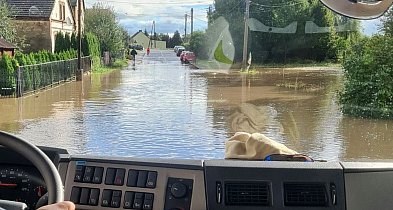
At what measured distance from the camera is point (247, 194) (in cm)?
129

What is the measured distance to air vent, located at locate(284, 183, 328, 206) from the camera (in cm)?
128

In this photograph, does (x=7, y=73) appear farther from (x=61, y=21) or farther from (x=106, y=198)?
Result: (x=106, y=198)

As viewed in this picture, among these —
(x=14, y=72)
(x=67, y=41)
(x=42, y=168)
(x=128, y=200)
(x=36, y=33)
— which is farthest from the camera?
(x=14, y=72)

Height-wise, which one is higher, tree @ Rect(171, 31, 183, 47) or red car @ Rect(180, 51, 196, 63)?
tree @ Rect(171, 31, 183, 47)

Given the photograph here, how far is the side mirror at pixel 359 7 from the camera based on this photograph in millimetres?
1413

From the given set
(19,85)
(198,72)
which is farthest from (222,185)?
(19,85)

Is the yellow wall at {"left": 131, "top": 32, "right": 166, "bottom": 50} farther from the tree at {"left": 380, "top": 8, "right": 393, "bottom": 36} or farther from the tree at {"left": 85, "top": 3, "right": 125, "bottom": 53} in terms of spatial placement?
the tree at {"left": 380, "top": 8, "right": 393, "bottom": 36}

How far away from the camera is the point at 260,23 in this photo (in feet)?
11.8

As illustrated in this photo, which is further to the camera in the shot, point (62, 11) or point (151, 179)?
point (62, 11)

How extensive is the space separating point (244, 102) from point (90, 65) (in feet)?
5.80

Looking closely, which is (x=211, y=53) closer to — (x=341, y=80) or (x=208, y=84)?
(x=341, y=80)

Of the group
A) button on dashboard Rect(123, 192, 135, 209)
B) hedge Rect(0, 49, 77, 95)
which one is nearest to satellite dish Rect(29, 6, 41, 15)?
hedge Rect(0, 49, 77, 95)

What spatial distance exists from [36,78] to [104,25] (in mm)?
2075

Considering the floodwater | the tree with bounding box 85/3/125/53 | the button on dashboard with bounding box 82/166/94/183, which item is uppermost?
the tree with bounding box 85/3/125/53
